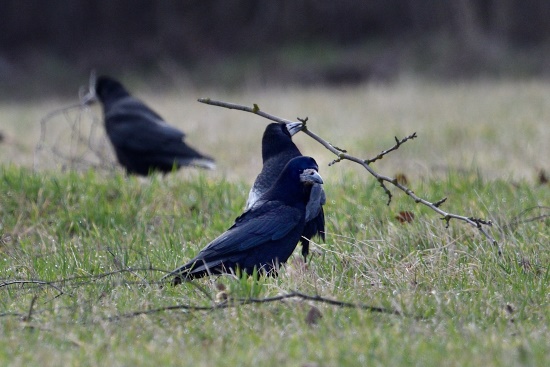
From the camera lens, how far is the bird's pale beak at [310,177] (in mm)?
4445

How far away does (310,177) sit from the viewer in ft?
14.7

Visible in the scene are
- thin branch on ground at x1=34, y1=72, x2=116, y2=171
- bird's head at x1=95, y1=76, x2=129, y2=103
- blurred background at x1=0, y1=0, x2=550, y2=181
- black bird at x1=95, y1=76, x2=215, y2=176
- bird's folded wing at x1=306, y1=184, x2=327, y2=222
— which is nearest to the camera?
bird's folded wing at x1=306, y1=184, x2=327, y2=222

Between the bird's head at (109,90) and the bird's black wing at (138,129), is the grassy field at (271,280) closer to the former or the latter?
the bird's black wing at (138,129)

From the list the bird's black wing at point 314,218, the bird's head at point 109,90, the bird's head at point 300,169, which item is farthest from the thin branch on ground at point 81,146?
the bird's head at point 300,169

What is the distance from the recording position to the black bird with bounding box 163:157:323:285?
A: 13.9 feet

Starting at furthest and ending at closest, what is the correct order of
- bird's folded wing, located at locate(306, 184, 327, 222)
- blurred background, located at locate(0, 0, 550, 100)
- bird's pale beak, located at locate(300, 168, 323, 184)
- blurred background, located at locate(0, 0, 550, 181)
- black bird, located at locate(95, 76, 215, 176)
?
blurred background, located at locate(0, 0, 550, 100) < blurred background, located at locate(0, 0, 550, 181) < black bird, located at locate(95, 76, 215, 176) < bird's folded wing, located at locate(306, 184, 327, 222) < bird's pale beak, located at locate(300, 168, 323, 184)

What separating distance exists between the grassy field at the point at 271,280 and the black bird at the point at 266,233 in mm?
94

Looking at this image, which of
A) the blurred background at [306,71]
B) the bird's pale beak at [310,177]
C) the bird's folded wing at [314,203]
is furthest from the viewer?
the blurred background at [306,71]

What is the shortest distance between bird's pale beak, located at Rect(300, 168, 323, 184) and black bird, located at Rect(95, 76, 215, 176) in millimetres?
3023

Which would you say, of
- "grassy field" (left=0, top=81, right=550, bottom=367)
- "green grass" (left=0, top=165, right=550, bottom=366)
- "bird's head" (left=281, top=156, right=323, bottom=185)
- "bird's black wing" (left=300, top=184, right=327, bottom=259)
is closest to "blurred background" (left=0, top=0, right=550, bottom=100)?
"grassy field" (left=0, top=81, right=550, bottom=367)

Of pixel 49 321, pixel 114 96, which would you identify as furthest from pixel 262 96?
pixel 49 321

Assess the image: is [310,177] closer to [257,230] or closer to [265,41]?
[257,230]

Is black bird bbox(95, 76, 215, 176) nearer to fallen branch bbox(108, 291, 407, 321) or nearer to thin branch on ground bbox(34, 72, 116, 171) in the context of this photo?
thin branch on ground bbox(34, 72, 116, 171)

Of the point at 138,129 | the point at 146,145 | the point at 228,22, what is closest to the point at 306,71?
the point at 228,22
